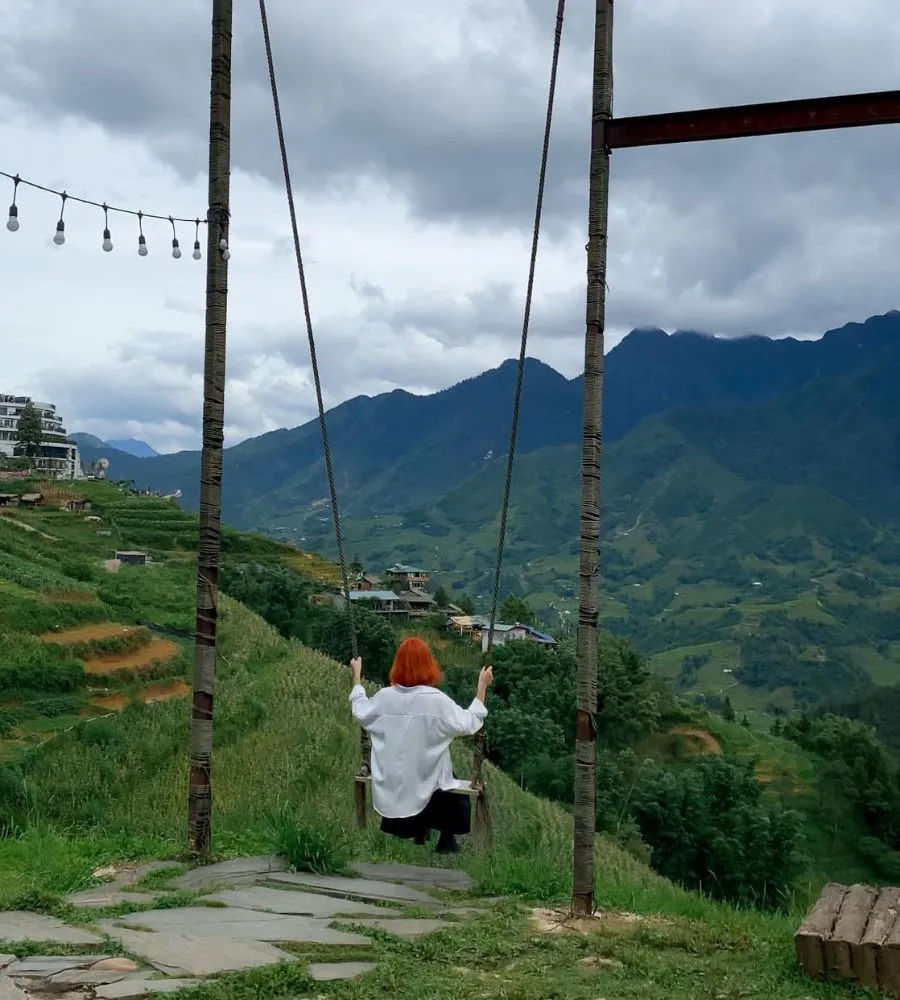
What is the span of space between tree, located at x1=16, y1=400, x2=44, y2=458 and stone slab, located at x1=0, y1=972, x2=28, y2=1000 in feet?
247

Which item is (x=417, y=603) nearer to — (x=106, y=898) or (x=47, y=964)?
(x=106, y=898)

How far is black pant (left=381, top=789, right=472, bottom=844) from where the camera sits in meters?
6.51

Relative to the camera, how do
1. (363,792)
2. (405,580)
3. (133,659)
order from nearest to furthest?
(363,792)
(133,659)
(405,580)

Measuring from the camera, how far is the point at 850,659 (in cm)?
12644

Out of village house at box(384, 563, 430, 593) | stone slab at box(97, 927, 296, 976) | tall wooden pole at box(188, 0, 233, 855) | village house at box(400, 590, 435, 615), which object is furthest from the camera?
village house at box(384, 563, 430, 593)

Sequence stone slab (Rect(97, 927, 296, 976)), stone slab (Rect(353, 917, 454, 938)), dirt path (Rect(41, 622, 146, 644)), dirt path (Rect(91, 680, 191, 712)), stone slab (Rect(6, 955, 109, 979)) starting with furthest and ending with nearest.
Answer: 1. dirt path (Rect(41, 622, 146, 644))
2. dirt path (Rect(91, 680, 191, 712))
3. stone slab (Rect(353, 917, 454, 938))
4. stone slab (Rect(97, 927, 296, 976))
5. stone slab (Rect(6, 955, 109, 979))

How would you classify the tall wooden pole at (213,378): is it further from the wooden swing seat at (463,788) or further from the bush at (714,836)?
the bush at (714,836)

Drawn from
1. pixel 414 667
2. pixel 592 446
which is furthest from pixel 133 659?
pixel 592 446

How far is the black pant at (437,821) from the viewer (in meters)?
6.51

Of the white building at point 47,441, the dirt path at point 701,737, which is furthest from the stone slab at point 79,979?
the white building at point 47,441

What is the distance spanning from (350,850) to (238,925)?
6.35 feet

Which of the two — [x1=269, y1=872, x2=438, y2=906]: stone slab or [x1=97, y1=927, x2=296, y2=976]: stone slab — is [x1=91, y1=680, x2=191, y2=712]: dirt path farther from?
[x1=97, y1=927, x2=296, y2=976]: stone slab

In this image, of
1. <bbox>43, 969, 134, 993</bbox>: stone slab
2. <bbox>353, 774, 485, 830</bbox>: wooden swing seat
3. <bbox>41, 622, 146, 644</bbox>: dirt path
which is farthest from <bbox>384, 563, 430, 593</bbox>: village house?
<bbox>43, 969, 134, 993</bbox>: stone slab

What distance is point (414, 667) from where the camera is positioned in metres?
6.48
